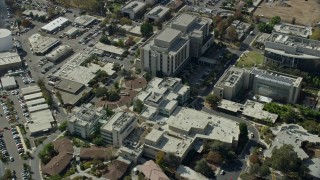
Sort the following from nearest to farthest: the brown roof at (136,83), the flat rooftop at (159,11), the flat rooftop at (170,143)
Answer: the flat rooftop at (170,143)
the brown roof at (136,83)
the flat rooftop at (159,11)

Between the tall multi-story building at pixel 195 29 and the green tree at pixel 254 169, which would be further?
the tall multi-story building at pixel 195 29

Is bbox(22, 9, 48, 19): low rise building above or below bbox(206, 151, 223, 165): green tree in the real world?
above

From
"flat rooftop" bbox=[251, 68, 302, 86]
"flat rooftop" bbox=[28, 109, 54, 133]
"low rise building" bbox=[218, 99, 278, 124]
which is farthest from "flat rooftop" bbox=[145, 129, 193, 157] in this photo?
"flat rooftop" bbox=[251, 68, 302, 86]

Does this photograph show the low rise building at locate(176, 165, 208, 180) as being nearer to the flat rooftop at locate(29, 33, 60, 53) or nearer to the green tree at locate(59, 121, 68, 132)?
the green tree at locate(59, 121, 68, 132)

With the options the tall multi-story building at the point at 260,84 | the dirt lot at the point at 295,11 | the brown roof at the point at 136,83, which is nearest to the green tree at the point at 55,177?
the brown roof at the point at 136,83

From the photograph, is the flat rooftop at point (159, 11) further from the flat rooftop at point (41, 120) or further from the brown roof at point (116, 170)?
the brown roof at point (116, 170)

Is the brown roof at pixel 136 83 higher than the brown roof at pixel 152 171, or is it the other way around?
the brown roof at pixel 136 83

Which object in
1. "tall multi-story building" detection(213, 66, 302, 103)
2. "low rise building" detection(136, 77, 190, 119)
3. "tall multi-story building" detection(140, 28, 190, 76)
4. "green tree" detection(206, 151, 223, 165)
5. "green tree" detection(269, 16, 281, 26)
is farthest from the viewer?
"green tree" detection(269, 16, 281, 26)
